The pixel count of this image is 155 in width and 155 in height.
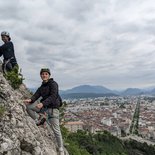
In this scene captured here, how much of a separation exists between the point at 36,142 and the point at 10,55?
351 centimetres

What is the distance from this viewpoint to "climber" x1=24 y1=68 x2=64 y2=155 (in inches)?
263

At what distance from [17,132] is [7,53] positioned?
359cm

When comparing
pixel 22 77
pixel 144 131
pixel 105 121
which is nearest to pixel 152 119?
pixel 105 121

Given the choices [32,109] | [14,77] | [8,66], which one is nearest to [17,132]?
[32,109]

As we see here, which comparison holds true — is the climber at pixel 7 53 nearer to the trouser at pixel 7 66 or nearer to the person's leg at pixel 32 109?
the trouser at pixel 7 66

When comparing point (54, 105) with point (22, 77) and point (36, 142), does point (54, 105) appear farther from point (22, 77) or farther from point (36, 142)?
point (22, 77)

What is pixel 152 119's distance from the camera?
148m

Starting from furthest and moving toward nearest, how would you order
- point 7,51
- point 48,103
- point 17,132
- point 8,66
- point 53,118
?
point 8,66, point 7,51, point 53,118, point 48,103, point 17,132

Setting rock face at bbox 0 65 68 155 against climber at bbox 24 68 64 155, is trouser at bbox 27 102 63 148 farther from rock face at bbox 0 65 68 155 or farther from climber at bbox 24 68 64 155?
rock face at bbox 0 65 68 155

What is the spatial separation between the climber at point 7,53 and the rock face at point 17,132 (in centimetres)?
227

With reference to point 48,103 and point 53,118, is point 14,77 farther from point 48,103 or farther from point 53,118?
point 48,103

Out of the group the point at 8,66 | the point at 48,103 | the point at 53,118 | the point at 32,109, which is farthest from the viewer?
the point at 8,66

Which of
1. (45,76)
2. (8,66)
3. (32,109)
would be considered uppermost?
(8,66)

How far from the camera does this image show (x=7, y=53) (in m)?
8.95
